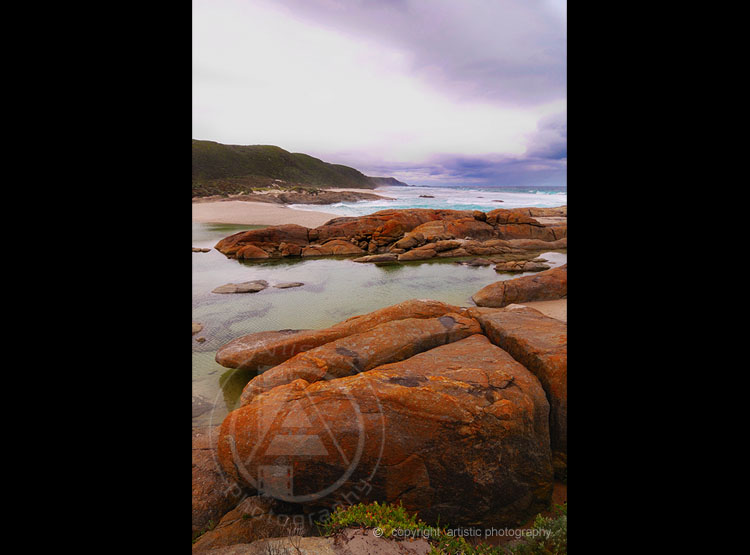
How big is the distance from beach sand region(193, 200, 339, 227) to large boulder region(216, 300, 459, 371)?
16.8 metres

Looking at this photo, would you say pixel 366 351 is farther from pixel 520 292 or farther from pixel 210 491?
pixel 520 292

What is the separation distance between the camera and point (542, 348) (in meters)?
4.24

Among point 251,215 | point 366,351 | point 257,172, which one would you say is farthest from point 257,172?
point 366,351

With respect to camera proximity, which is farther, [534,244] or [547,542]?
[534,244]

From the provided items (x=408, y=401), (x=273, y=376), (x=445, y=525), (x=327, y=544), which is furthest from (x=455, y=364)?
(x=273, y=376)

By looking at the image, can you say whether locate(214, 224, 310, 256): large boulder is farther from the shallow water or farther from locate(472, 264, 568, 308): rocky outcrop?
locate(472, 264, 568, 308): rocky outcrop

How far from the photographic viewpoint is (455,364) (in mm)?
4152

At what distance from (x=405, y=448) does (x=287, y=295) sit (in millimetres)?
9046

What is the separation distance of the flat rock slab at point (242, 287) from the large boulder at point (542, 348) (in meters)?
9.21

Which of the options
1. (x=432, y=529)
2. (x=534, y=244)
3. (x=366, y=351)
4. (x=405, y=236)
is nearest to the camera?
(x=432, y=529)

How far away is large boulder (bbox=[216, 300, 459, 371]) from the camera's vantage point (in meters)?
5.96

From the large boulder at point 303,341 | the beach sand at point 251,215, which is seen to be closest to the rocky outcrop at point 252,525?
the large boulder at point 303,341
